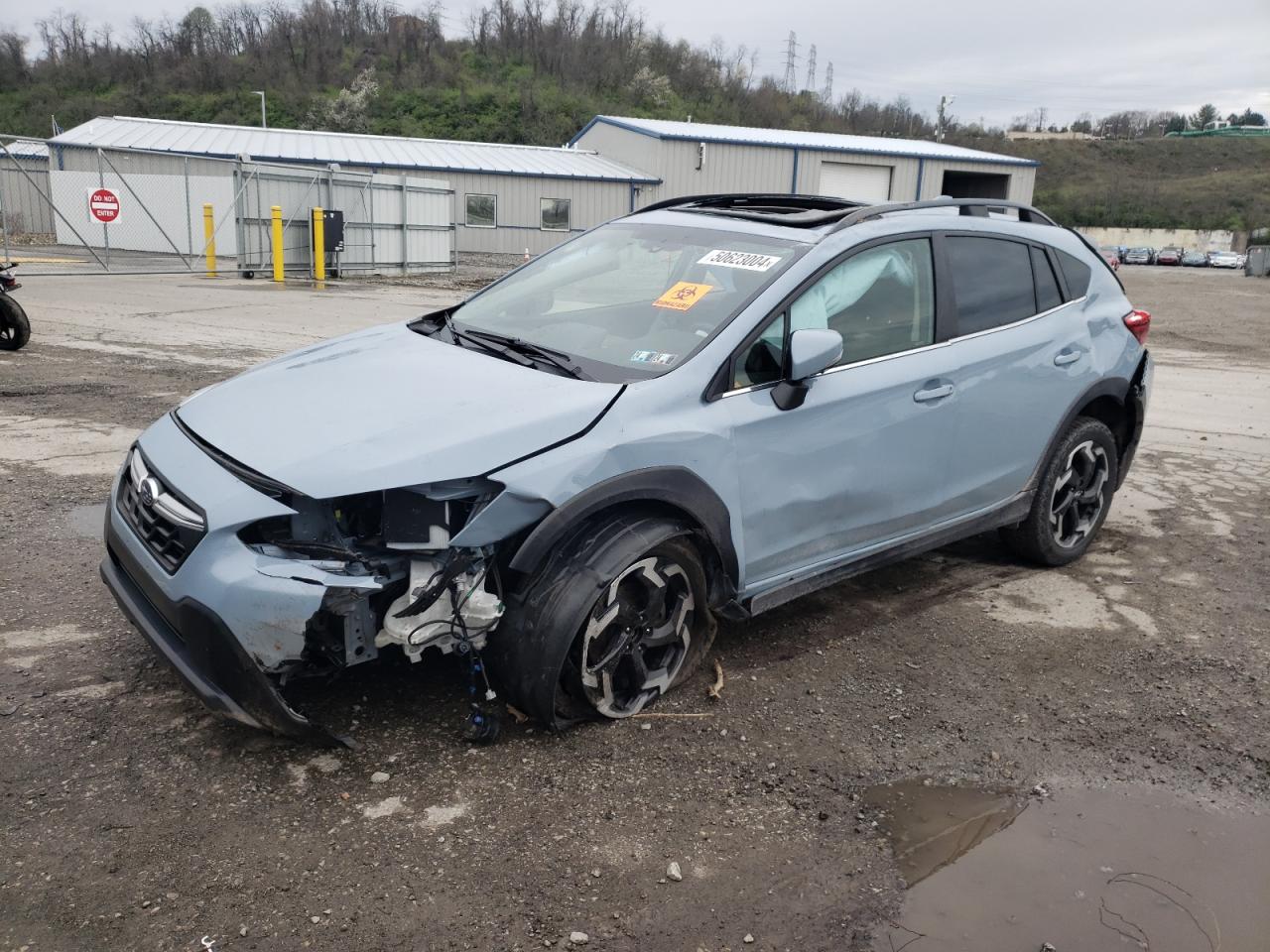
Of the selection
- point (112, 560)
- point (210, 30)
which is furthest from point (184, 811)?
point (210, 30)

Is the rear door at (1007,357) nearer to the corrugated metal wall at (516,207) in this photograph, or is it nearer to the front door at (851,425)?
the front door at (851,425)

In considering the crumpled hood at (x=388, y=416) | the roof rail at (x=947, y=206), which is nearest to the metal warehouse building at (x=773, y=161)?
the roof rail at (x=947, y=206)

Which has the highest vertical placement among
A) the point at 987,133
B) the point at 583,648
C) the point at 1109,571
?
the point at 987,133

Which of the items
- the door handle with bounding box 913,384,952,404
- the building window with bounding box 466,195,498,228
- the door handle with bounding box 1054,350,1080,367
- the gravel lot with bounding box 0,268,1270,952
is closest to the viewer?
the gravel lot with bounding box 0,268,1270,952

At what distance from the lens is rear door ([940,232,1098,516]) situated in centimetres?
442

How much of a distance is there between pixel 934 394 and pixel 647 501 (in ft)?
4.93

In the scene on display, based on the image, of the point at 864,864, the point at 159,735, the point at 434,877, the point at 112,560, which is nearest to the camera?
the point at 434,877

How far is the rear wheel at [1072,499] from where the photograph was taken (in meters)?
5.01

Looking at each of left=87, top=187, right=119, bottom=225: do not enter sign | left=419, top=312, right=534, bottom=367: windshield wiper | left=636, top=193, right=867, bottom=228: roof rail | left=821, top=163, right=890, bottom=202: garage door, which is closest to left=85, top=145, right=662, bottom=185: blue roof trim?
left=821, top=163, right=890, bottom=202: garage door

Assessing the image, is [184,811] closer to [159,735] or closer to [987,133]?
[159,735]

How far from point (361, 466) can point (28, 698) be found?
1.54 m

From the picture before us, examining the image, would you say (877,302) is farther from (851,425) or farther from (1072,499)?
(1072,499)

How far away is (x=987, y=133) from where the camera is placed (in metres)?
97.8

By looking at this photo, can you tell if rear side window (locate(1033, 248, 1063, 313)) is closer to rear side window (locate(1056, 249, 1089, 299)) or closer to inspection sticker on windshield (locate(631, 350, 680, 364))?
rear side window (locate(1056, 249, 1089, 299))
